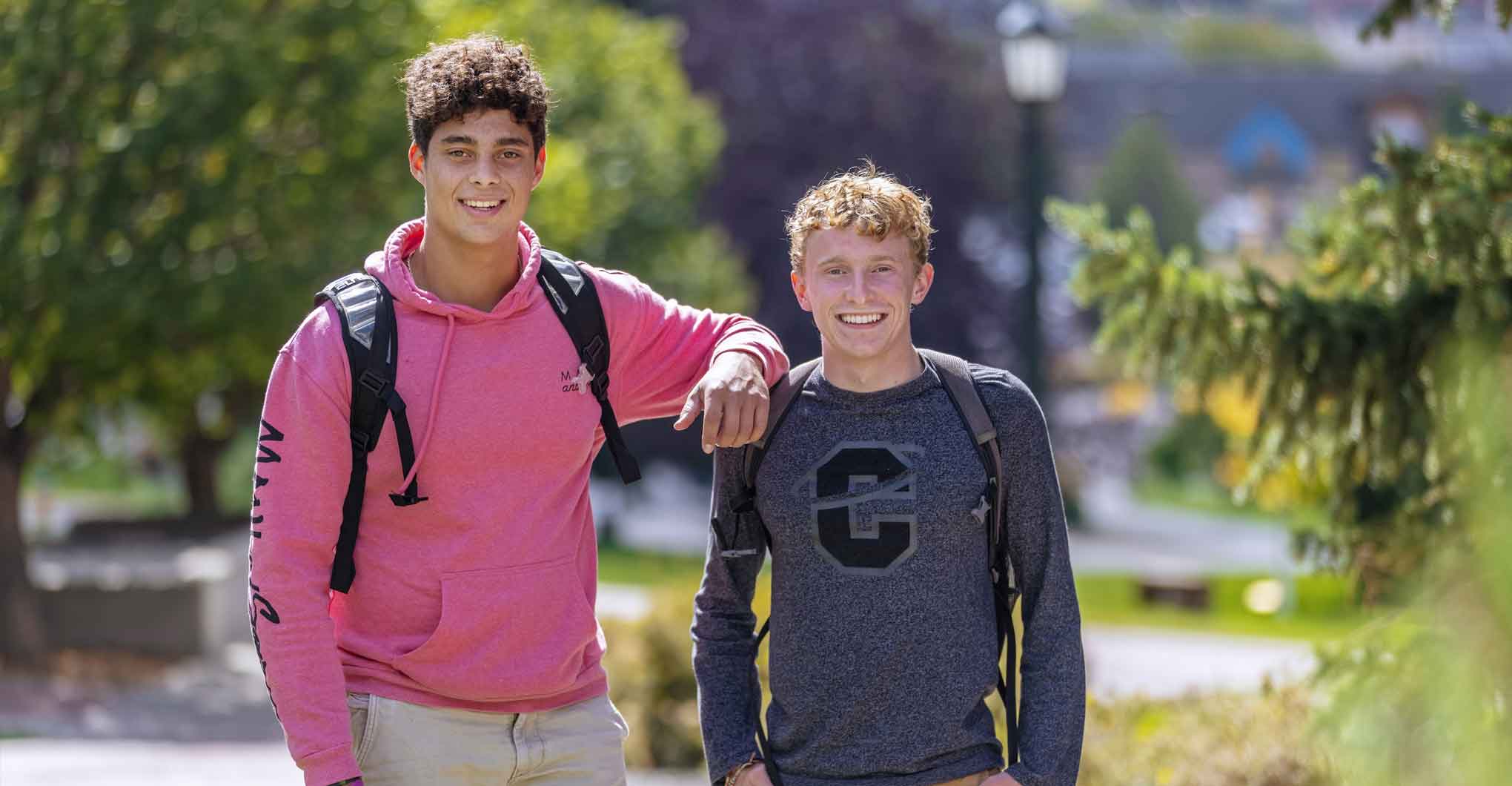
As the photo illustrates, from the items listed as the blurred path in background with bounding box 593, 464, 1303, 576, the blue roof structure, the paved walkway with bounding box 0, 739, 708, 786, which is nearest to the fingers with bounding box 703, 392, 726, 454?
the paved walkway with bounding box 0, 739, 708, 786

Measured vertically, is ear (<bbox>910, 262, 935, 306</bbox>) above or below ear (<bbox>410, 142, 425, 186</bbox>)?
below

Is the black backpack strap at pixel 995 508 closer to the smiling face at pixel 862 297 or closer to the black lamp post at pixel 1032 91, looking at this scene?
the smiling face at pixel 862 297

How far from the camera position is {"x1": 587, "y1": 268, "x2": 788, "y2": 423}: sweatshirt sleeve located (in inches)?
125

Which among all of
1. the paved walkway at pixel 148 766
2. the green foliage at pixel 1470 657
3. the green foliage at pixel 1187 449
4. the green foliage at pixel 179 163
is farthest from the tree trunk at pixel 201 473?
the green foliage at pixel 1187 449

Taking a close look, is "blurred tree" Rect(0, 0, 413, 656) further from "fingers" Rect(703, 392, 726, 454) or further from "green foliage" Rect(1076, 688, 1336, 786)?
"fingers" Rect(703, 392, 726, 454)

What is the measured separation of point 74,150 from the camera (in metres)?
12.2

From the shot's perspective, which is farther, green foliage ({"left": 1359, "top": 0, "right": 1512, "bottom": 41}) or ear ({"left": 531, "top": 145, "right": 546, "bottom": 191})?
green foliage ({"left": 1359, "top": 0, "right": 1512, "bottom": 41})

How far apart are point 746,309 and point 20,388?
A: 17961 millimetres

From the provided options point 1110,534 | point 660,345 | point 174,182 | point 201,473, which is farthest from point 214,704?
point 1110,534

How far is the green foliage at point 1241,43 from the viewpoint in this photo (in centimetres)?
10731

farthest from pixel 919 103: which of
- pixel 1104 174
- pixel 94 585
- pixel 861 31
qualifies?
pixel 1104 174

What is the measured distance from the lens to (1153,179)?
70.6m

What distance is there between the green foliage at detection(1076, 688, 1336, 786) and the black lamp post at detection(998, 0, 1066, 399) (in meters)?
5.51

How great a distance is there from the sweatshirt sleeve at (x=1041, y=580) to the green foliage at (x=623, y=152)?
12122 mm
